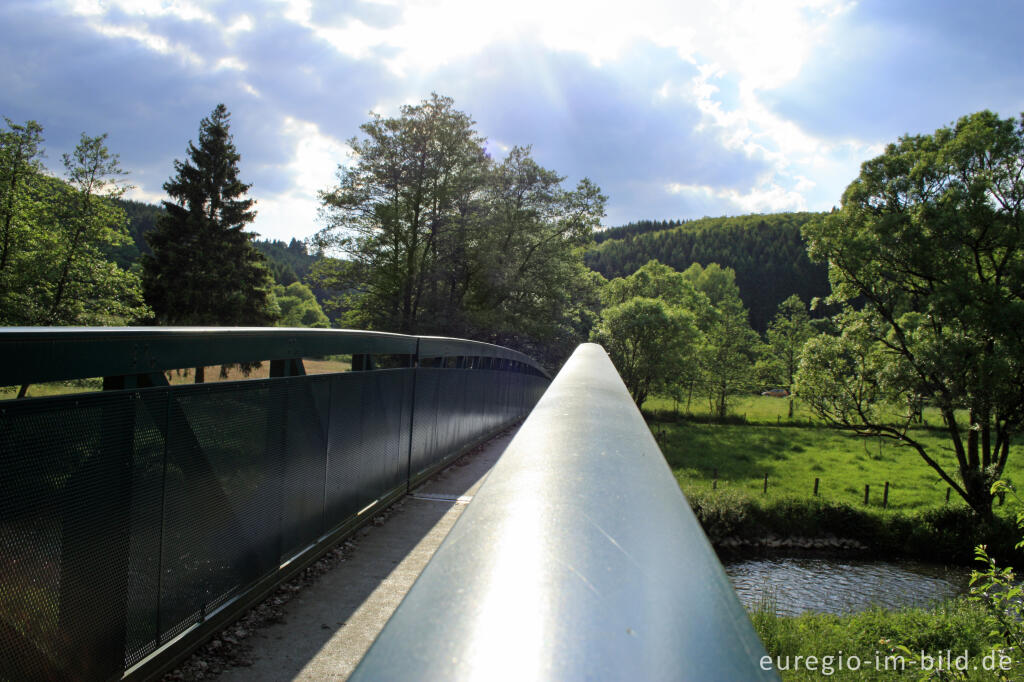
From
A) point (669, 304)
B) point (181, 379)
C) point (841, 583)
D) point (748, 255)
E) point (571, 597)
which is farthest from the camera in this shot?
point (748, 255)

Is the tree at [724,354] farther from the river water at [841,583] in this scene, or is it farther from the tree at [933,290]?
the river water at [841,583]

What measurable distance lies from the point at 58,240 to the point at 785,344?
55975 millimetres

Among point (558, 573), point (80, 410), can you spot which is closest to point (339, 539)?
point (80, 410)

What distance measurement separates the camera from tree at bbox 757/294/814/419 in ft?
180

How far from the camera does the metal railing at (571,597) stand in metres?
0.48

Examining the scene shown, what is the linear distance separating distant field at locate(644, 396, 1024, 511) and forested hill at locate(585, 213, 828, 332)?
2515 inches

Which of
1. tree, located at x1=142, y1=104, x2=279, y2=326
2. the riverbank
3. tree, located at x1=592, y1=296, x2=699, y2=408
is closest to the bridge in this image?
the riverbank

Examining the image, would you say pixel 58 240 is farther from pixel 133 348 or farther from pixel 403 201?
pixel 133 348

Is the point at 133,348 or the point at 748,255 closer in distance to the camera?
the point at 133,348

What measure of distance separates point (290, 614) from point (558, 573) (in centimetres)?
398

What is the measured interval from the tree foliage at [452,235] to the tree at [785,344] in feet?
102

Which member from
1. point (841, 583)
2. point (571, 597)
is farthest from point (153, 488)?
point (841, 583)

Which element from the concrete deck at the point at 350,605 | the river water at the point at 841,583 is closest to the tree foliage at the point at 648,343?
the river water at the point at 841,583

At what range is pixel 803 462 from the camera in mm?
33625
